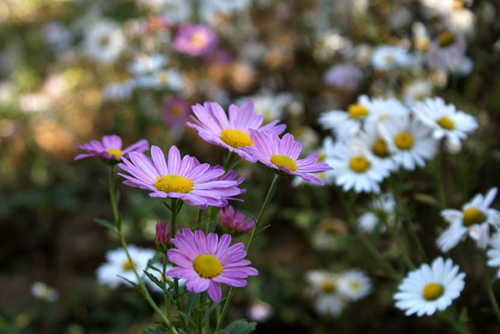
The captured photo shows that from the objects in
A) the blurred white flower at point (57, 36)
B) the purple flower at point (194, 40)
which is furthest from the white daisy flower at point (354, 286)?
the blurred white flower at point (57, 36)

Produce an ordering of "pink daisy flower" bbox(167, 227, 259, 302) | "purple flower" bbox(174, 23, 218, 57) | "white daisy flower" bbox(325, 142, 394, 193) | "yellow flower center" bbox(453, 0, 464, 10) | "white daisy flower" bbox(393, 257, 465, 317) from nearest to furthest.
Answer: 1. "pink daisy flower" bbox(167, 227, 259, 302)
2. "white daisy flower" bbox(393, 257, 465, 317)
3. "white daisy flower" bbox(325, 142, 394, 193)
4. "yellow flower center" bbox(453, 0, 464, 10)
5. "purple flower" bbox(174, 23, 218, 57)

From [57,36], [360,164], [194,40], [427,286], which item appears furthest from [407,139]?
[57,36]

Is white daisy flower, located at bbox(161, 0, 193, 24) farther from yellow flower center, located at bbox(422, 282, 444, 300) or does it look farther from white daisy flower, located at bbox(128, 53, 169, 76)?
yellow flower center, located at bbox(422, 282, 444, 300)

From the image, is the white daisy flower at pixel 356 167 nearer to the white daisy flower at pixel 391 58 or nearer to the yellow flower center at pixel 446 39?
the yellow flower center at pixel 446 39

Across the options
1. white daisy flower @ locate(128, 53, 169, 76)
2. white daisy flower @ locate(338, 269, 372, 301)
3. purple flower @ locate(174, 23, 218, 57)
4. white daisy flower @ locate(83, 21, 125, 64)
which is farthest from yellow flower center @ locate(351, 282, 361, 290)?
white daisy flower @ locate(83, 21, 125, 64)

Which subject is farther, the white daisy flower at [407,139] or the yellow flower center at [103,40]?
the yellow flower center at [103,40]

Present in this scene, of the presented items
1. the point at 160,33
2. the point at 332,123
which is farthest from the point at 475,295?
the point at 160,33

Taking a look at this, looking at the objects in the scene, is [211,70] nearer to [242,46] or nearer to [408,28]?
[242,46]
